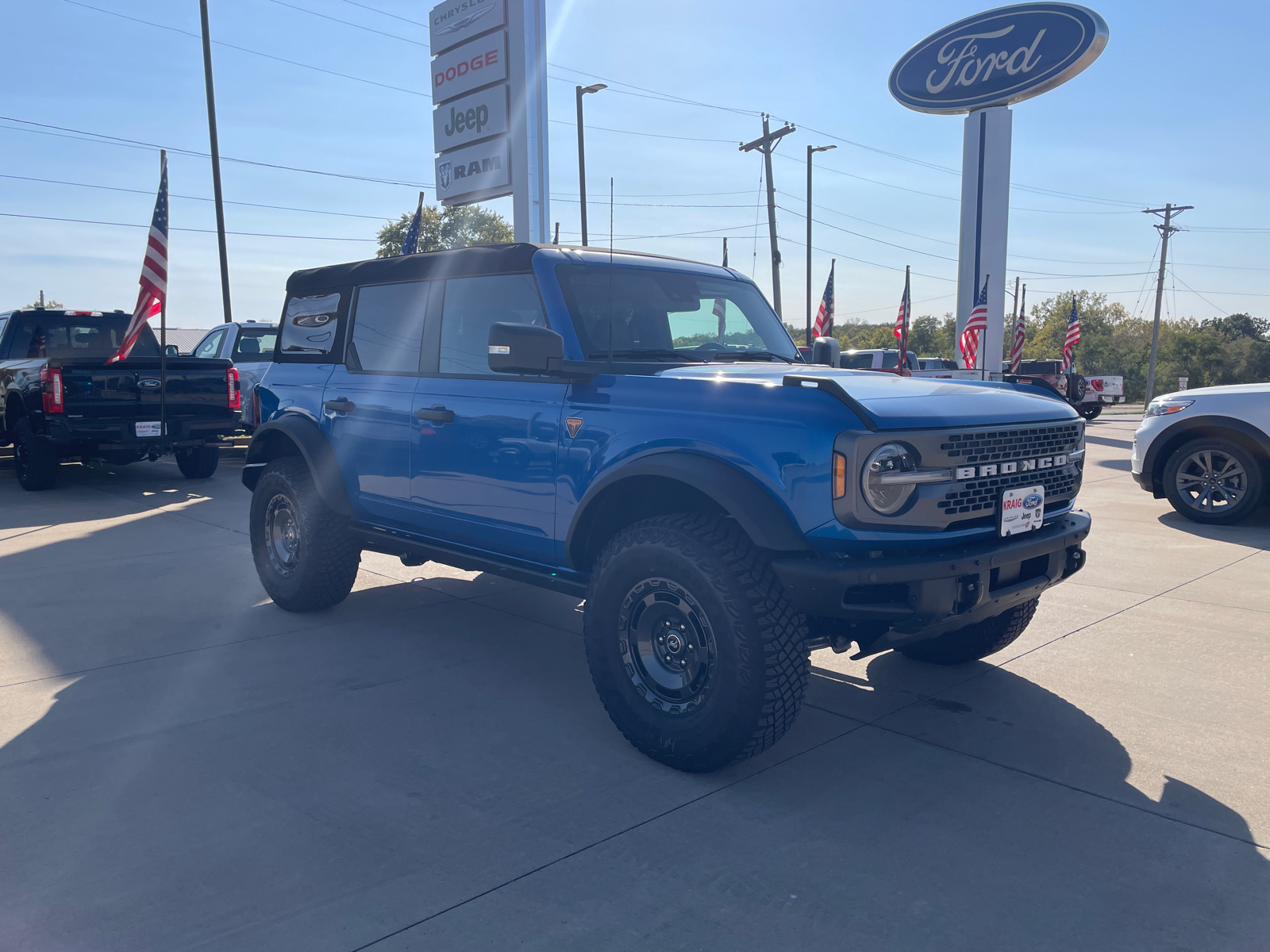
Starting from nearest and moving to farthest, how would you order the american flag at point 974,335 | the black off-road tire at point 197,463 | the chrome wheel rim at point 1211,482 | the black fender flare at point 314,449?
the black fender flare at point 314,449
the chrome wheel rim at point 1211,482
the black off-road tire at point 197,463
the american flag at point 974,335

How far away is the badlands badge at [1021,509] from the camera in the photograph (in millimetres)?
3400

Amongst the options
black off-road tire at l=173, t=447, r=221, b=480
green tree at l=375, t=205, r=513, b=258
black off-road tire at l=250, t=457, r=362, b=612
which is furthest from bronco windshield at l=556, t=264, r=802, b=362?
green tree at l=375, t=205, r=513, b=258

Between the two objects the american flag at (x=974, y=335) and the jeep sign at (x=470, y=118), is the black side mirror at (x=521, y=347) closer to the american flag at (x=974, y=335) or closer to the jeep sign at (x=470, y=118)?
the jeep sign at (x=470, y=118)

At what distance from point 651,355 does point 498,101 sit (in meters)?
9.63

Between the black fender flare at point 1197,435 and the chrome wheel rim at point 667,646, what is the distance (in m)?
7.17

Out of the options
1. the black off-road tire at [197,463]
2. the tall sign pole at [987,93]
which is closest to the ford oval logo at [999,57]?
the tall sign pole at [987,93]

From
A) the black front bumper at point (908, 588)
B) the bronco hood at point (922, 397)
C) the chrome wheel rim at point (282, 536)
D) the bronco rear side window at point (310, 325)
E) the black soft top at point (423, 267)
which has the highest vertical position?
the black soft top at point (423, 267)

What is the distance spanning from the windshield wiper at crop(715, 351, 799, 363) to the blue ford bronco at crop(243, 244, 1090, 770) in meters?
0.02

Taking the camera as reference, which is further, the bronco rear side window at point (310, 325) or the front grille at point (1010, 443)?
the bronco rear side window at point (310, 325)

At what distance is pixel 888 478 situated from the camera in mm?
3084

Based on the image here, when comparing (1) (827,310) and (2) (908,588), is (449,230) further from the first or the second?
(2) (908,588)

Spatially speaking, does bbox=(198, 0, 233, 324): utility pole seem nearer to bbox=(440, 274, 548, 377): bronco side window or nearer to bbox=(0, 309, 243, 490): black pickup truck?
bbox=(0, 309, 243, 490): black pickup truck

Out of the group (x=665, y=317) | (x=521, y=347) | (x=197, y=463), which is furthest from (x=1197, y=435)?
(x=197, y=463)

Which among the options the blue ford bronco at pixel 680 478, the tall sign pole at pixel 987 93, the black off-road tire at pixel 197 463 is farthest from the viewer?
the tall sign pole at pixel 987 93
